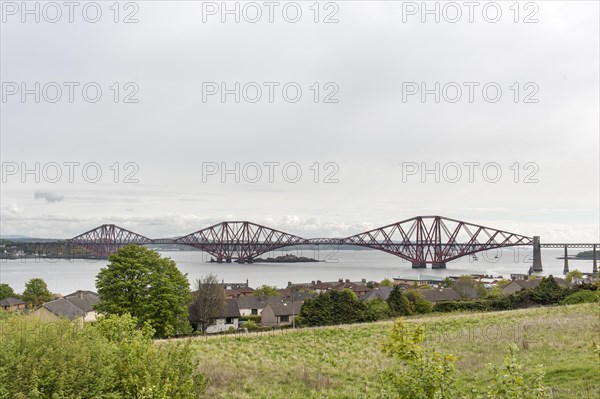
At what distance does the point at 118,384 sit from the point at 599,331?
47.2ft

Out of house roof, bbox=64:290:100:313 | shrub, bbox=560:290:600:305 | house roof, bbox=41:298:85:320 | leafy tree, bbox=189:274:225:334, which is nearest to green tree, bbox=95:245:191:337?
leafy tree, bbox=189:274:225:334

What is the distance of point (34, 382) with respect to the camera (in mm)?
6867

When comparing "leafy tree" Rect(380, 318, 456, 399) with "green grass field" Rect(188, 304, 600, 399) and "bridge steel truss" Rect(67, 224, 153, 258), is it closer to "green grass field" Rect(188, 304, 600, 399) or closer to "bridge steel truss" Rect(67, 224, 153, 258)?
"green grass field" Rect(188, 304, 600, 399)

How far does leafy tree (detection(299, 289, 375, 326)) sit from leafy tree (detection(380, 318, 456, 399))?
2656 cm

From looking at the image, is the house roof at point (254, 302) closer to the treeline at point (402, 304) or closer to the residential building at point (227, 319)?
the residential building at point (227, 319)

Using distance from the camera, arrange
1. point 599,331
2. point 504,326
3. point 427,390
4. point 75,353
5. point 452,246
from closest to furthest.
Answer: point 427,390
point 75,353
point 599,331
point 504,326
point 452,246

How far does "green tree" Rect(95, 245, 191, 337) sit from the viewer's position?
1067 inches

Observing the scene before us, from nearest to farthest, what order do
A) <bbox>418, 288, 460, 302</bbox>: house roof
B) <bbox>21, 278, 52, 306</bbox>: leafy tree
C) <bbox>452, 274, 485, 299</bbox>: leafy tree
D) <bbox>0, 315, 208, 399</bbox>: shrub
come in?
<bbox>0, 315, 208, 399</bbox>: shrub < <bbox>418, 288, 460, 302</bbox>: house roof < <bbox>21, 278, 52, 306</bbox>: leafy tree < <bbox>452, 274, 485, 299</bbox>: leafy tree

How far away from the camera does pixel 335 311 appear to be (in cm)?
3175

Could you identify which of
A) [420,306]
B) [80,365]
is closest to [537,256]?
[420,306]

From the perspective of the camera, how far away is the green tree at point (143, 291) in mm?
27094

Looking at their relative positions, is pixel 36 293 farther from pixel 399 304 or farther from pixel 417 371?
pixel 417 371

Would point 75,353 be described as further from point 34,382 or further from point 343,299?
point 343,299

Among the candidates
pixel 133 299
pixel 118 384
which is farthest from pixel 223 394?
pixel 133 299
